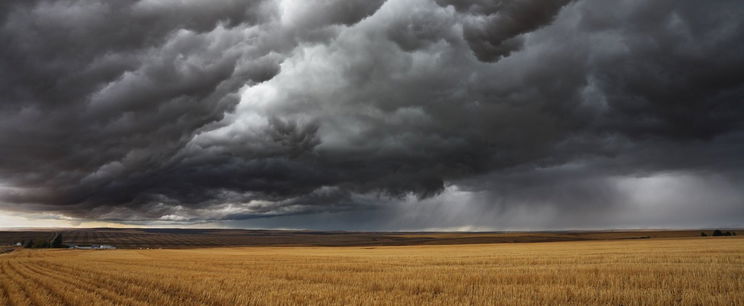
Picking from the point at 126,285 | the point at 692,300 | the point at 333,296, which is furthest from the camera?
the point at 126,285

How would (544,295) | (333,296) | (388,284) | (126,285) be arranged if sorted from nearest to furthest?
(544,295)
(333,296)
(388,284)
(126,285)

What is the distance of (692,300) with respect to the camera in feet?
39.8

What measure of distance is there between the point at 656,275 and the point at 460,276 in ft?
26.6

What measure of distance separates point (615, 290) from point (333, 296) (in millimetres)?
9250

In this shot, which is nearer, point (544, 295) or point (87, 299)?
point (544, 295)

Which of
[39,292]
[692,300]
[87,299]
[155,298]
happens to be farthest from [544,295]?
[39,292]

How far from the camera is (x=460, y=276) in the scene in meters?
20.2

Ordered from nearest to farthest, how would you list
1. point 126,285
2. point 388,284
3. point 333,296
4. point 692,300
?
1. point 692,300
2. point 333,296
3. point 388,284
4. point 126,285

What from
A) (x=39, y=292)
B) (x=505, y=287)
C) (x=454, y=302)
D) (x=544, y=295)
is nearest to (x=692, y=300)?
(x=544, y=295)

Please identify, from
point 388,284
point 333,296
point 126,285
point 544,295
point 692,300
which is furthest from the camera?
point 126,285

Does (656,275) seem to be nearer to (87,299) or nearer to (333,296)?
(333,296)

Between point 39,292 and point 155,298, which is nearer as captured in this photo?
point 155,298

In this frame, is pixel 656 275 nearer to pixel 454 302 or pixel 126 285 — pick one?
pixel 454 302

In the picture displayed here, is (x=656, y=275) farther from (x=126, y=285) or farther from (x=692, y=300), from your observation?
(x=126, y=285)
